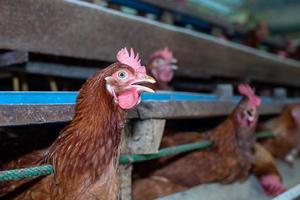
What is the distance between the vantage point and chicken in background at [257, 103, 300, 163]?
2898 mm

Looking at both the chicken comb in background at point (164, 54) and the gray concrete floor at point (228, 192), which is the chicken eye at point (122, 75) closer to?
the gray concrete floor at point (228, 192)

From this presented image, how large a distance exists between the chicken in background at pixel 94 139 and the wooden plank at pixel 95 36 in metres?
0.50

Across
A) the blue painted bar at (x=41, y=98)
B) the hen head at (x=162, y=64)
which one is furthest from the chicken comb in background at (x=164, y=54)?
the blue painted bar at (x=41, y=98)

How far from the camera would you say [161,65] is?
2266 millimetres

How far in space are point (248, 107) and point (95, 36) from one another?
0.93m

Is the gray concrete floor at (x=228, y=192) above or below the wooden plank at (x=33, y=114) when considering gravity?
below

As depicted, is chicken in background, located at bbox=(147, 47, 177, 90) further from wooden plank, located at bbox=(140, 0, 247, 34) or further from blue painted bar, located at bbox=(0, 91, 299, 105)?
blue painted bar, located at bbox=(0, 91, 299, 105)

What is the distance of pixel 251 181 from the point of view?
237cm

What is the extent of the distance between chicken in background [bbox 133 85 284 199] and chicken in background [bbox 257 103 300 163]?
1.97 ft

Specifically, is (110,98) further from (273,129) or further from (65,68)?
(273,129)

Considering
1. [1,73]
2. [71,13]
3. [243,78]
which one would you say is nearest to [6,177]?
[71,13]

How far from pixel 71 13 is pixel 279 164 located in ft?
6.54

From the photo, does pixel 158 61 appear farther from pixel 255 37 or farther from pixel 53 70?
pixel 255 37

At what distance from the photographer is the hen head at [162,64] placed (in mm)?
2223
